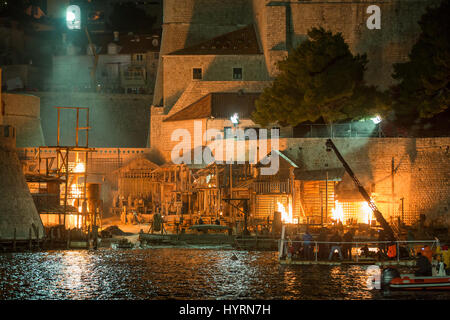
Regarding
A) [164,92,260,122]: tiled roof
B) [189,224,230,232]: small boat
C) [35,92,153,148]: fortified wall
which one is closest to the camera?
[189,224,230,232]: small boat

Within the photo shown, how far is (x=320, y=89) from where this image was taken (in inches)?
1679

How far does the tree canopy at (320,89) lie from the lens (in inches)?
1687

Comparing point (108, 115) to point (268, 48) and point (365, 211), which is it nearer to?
point (268, 48)

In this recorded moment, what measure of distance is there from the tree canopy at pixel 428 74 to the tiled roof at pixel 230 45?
12.2m

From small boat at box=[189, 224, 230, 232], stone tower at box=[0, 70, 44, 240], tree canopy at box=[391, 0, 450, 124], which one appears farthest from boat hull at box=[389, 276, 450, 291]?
tree canopy at box=[391, 0, 450, 124]

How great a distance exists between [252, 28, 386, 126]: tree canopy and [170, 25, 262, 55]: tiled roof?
31.5 ft

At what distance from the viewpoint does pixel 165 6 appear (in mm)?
58375

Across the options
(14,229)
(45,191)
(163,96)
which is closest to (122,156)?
(163,96)

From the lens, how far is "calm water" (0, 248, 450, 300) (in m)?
20.7

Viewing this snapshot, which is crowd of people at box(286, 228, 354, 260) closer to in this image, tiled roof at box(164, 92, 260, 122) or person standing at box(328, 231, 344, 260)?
person standing at box(328, 231, 344, 260)

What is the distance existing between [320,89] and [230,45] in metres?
13.9

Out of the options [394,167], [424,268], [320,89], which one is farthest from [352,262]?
[320,89]

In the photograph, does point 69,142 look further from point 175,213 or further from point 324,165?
point 324,165

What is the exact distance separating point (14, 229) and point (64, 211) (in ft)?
11.8
